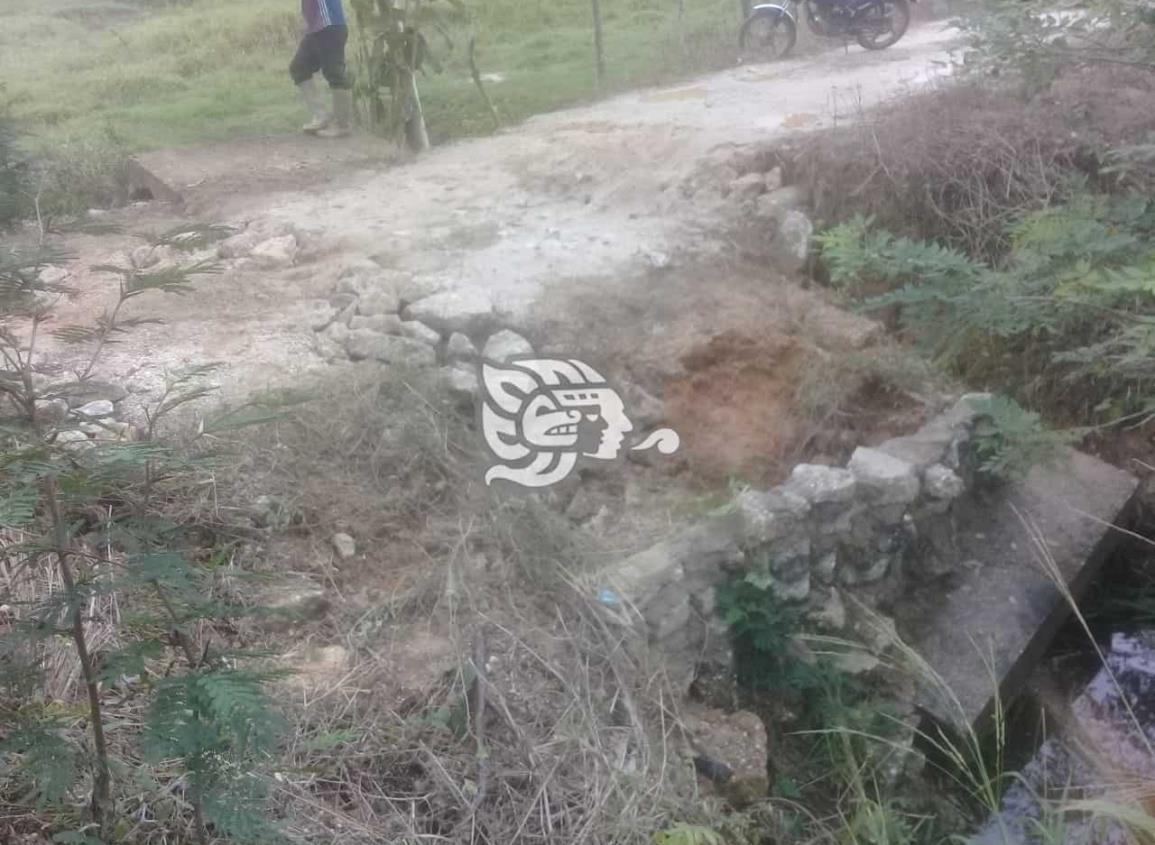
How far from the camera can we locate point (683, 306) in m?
4.72

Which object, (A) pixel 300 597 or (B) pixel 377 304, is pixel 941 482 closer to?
(A) pixel 300 597

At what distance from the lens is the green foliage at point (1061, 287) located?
3.18 metres

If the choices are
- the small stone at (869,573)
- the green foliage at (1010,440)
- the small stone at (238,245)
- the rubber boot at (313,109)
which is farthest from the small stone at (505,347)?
the rubber boot at (313,109)

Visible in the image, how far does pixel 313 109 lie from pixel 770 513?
520cm

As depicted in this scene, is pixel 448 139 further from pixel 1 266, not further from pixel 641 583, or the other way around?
pixel 1 266

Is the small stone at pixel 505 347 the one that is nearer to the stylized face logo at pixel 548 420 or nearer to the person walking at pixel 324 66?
the stylized face logo at pixel 548 420

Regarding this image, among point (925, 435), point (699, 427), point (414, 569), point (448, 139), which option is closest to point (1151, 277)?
point (925, 435)

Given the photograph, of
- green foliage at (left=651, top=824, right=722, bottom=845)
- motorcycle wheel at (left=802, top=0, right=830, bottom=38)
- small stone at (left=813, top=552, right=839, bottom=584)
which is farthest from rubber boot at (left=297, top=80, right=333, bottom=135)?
green foliage at (left=651, top=824, right=722, bottom=845)

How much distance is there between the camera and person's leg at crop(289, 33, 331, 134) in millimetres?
7138

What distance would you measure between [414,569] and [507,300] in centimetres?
163

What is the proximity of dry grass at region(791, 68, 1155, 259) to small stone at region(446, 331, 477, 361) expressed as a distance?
6.59 feet

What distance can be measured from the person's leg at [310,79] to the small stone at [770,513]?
16.2 ft

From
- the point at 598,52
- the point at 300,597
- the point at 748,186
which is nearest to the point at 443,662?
the point at 300,597

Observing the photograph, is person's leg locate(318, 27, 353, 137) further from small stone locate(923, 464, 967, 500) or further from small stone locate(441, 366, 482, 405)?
small stone locate(923, 464, 967, 500)
